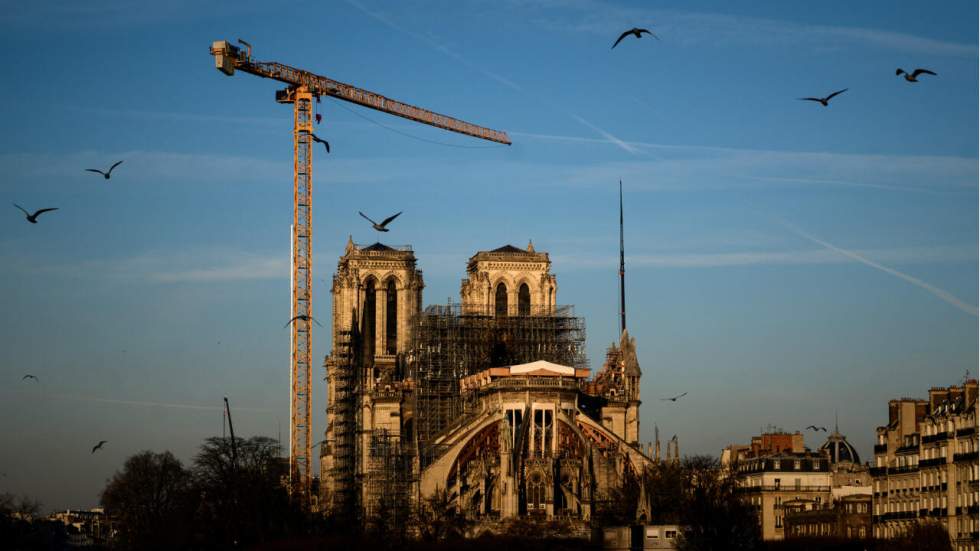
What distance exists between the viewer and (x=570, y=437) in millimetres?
155750

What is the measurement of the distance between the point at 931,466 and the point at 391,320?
78677 mm

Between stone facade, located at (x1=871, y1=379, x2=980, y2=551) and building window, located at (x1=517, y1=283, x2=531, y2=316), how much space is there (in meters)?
54.8

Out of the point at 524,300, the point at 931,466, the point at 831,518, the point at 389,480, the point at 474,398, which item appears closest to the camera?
the point at 931,466

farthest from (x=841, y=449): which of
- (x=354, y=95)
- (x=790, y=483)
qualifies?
(x=354, y=95)

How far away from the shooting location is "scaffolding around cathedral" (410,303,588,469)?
549 feet

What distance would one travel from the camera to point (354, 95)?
576 feet

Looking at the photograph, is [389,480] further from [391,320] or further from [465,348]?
[391,320]

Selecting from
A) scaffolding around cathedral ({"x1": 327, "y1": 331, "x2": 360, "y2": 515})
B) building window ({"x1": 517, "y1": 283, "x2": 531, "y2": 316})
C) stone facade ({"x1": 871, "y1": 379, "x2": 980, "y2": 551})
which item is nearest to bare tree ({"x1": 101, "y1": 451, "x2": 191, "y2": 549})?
scaffolding around cathedral ({"x1": 327, "y1": 331, "x2": 360, "y2": 515})

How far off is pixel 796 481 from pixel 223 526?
137ft

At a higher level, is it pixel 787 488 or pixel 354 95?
pixel 354 95

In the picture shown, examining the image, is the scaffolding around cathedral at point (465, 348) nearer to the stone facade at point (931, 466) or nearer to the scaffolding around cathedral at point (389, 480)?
the scaffolding around cathedral at point (389, 480)

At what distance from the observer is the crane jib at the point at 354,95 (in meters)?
165

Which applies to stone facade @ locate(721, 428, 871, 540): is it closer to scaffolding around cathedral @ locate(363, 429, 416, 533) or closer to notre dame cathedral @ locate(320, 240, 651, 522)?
notre dame cathedral @ locate(320, 240, 651, 522)

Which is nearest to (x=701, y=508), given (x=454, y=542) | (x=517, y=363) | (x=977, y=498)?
(x=454, y=542)
